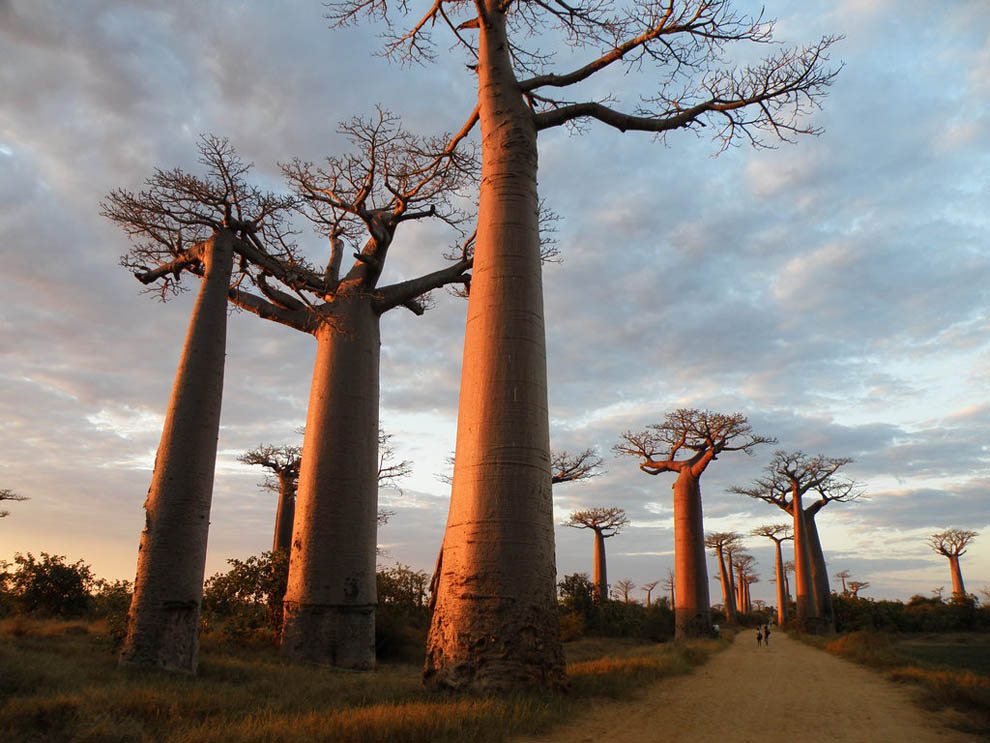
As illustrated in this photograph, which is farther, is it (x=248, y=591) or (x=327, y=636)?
(x=248, y=591)

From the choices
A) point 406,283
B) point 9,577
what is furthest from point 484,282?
point 9,577

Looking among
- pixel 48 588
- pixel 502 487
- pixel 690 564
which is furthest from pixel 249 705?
pixel 690 564

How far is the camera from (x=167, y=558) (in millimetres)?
6938

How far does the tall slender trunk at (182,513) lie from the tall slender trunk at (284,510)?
457 inches

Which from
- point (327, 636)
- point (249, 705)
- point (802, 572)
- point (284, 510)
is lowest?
point (249, 705)

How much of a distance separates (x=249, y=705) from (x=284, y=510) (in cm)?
1515

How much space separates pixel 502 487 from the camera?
5.20 metres

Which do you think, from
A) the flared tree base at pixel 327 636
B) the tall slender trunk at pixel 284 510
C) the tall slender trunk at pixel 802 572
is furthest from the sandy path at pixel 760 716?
the tall slender trunk at pixel 802 572

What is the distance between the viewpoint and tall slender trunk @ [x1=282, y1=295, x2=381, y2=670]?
8.55 m

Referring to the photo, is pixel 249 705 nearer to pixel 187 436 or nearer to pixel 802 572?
pixel 187 436

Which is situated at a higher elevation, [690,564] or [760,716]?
[690,564]

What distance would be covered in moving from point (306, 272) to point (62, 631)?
672cm

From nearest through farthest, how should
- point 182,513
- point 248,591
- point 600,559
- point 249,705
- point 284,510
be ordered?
point 249,705, point 182,513, point 248,591, point 284,510, point 600,559

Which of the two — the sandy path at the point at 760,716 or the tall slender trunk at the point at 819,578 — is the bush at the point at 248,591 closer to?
the sandy path at the point at 760,716
